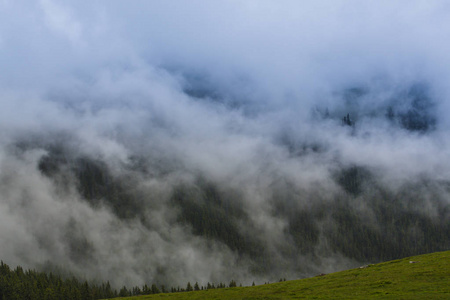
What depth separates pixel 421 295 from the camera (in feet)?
194

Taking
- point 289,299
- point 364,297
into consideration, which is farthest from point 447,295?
point 289,299

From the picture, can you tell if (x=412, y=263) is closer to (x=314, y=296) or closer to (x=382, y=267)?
(x=382, y=267)

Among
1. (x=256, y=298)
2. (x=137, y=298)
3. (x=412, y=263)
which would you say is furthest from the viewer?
(x=137, y=298)

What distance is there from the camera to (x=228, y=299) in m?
93.2

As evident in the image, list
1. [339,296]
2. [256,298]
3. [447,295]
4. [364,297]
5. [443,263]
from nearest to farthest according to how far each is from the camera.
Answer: [447,295] < [364,297] < [339,296] < [256,298] < [443,263]

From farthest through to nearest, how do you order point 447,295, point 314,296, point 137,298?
point 137,298 → point 314,296 → point 447,295

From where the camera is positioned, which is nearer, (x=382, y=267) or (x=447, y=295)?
(x=447, y=295)

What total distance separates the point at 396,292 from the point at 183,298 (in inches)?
2713

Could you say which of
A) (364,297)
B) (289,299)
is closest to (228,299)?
(289,299)

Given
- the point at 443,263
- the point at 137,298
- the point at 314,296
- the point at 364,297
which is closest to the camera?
the point at 364,297

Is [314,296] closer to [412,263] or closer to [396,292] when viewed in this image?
[396,292]

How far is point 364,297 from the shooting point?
64.2 metres

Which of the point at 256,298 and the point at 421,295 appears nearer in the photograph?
the point at 421,295

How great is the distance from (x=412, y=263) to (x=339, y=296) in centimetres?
4989
